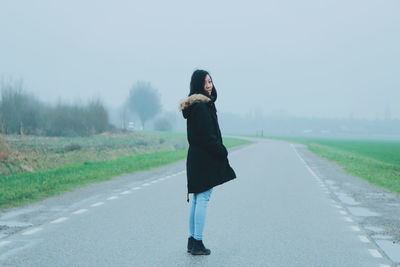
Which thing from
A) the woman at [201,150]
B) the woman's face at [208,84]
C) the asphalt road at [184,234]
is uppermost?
the woman's face at [208,84]

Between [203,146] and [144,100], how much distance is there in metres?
157

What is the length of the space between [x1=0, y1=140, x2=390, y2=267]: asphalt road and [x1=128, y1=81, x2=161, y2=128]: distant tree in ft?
489

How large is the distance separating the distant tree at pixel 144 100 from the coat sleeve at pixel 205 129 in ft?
513

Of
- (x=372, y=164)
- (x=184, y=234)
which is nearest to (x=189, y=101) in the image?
(x=184, y=234)

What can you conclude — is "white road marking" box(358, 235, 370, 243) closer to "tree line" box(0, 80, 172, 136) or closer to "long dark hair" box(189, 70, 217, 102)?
"long dark hair" box(189, 70, 217, 102)

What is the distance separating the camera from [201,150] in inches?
281

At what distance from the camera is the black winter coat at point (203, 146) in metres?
6.98

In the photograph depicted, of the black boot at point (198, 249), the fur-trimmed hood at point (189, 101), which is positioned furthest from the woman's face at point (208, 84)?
the black boot at point (198, 249)

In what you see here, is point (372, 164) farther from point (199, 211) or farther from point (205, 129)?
point (205, 129)

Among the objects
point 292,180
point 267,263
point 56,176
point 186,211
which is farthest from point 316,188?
point 267,263

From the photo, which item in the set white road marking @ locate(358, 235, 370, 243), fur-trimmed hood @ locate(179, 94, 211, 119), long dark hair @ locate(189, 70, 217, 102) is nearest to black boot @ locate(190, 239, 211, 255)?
fur-trimmed hood @ locate(179, 94, 211, 119)

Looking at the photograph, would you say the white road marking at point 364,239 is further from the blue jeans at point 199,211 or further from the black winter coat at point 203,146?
the blue jeans at point 199,211

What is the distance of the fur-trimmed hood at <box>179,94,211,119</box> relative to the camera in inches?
274

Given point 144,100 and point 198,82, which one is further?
point 144,100
